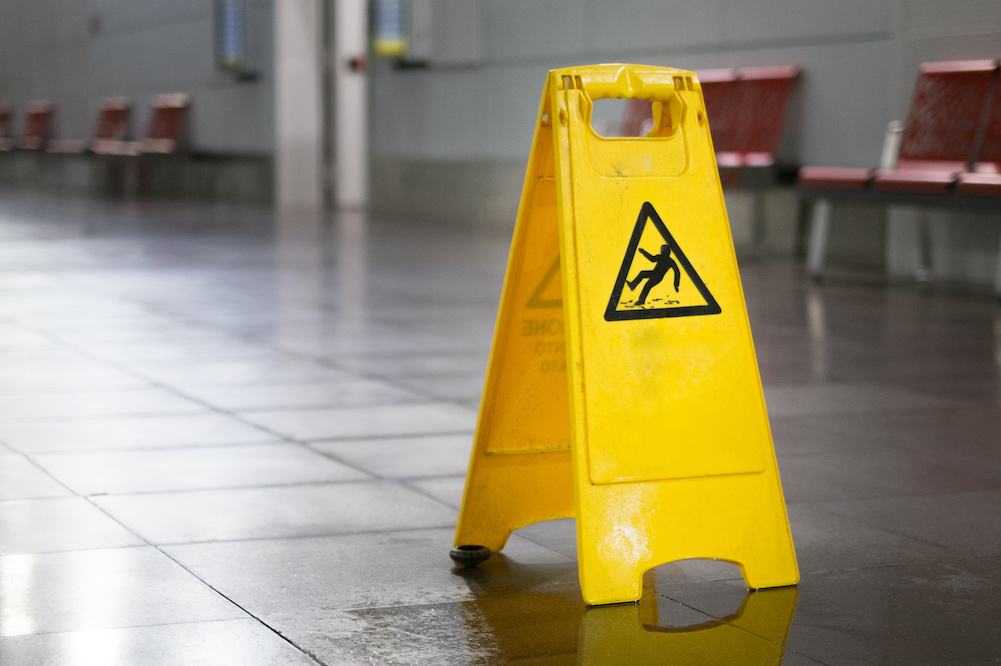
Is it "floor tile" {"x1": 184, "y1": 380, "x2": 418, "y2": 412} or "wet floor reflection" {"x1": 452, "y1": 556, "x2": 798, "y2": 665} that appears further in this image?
"floor tile" {"x1": 184, "y1": 380, "x2": 418, "y2": 412}

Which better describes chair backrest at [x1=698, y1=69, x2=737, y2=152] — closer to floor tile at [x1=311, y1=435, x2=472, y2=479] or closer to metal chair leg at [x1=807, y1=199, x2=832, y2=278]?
metal chair leg at [x1=807, y1=199, x2=832, y2=278]

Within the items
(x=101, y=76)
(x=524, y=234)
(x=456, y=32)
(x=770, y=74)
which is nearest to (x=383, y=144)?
(x=456, y=32)

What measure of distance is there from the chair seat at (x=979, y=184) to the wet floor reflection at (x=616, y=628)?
629cm

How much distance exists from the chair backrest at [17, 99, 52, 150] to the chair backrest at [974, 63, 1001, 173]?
76.5 feet

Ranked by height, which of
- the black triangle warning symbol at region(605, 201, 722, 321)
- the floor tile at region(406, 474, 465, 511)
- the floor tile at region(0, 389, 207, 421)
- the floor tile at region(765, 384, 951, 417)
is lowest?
the floor tile at region(765, 384, 951, 417)

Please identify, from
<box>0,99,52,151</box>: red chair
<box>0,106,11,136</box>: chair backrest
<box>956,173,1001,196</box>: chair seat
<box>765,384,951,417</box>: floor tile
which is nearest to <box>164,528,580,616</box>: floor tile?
<box>765,384,951,417</box>: floor tile

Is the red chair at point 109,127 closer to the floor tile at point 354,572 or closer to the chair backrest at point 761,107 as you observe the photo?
the chair backrest at point 761,107

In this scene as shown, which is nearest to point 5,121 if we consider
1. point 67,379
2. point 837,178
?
point 837,178

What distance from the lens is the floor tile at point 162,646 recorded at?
242 centimetres

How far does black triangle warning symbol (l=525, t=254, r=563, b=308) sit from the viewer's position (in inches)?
124

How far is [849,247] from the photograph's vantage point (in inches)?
440

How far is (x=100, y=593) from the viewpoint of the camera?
2807 mm

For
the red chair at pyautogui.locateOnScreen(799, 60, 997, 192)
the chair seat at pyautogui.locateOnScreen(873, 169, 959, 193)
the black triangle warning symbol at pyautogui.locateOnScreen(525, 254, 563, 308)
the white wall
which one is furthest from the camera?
the white wall

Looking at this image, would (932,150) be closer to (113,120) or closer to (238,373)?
(238,373)
